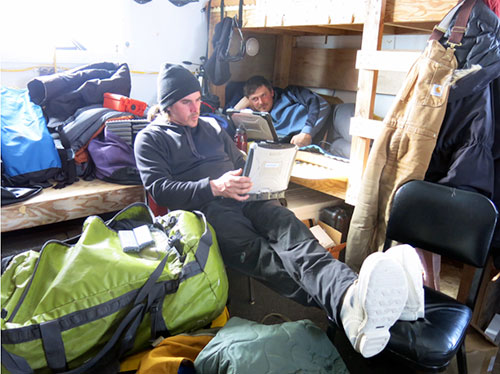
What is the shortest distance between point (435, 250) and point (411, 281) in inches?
13.0

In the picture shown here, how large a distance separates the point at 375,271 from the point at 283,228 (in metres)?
0.51

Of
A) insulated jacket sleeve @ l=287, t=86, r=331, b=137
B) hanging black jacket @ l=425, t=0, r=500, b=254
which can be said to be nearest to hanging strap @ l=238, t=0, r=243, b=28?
insulated jacket sleeve @ l=287, t=86, r=331, b=137

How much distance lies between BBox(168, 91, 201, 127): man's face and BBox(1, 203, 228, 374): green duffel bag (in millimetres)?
617

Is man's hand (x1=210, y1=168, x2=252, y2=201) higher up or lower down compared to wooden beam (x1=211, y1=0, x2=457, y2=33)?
lower down

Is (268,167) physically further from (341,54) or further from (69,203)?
(341,54)

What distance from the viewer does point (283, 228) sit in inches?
62.0

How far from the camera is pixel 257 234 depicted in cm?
164

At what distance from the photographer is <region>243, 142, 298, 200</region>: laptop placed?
1.58 meters

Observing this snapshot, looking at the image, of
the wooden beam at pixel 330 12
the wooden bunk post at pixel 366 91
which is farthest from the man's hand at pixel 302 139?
the wooden beam at pixel 330 12

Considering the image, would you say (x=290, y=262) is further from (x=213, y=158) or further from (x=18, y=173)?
(x=18, y=173)

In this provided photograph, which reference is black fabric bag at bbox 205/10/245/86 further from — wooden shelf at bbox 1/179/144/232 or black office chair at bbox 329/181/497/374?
black office chair at bbox 329/181/497/374

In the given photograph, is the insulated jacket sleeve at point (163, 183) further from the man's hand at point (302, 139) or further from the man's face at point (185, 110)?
the man's hand at point (302, 139)

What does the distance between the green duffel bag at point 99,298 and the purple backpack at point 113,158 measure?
892 millimetres

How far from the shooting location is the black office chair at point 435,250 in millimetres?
1163
